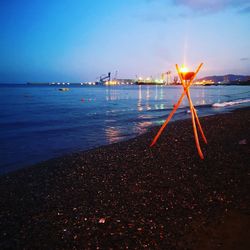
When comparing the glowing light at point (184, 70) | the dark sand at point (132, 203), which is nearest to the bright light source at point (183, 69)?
the glowing light at point (184, 70)

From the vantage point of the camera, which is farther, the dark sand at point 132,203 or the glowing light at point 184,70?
the glowing light at point 184,70

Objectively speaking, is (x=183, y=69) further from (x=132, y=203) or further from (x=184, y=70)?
(x=132, y=203)

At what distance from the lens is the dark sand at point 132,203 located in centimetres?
524

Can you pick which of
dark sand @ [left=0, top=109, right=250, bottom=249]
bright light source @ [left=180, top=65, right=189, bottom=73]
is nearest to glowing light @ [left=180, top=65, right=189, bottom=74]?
bright light source @ [left=180, top=65, right=189, bottom=73]

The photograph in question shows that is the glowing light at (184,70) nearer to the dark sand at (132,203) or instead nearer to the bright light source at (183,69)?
the bright light source at (183,69)

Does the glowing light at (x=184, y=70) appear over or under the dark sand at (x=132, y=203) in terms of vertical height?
over

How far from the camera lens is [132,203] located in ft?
21.6

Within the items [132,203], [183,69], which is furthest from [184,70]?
[132,203]

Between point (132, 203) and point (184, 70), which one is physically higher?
point (184, 70)

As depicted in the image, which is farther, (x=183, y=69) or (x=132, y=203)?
(x=183, y=69)

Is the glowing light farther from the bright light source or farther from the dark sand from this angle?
the dark sand

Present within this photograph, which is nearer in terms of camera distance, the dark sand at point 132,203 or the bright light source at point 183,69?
the dark sand at point 132,203

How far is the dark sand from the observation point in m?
5.24

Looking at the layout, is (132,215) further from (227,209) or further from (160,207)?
(227,209)
